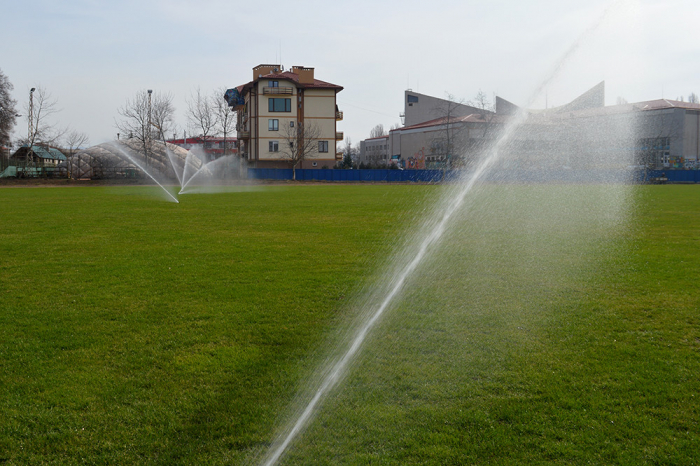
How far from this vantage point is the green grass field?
4020mm

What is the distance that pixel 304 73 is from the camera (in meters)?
76.2

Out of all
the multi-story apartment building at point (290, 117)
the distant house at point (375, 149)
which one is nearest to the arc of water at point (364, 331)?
the multi-story apartment building at point (290, 117)

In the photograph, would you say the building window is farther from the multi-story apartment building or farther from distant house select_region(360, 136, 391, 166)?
distant house select_region(360, 136, 391, 166)

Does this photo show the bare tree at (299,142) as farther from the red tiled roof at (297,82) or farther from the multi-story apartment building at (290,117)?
the red tiled roof at (297,82)

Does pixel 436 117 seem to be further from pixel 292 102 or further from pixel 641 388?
pixel 641 388

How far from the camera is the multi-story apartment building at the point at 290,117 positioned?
73875mm

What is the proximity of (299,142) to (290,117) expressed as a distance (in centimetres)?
442

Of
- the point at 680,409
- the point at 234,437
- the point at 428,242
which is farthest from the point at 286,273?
the point at 680,409

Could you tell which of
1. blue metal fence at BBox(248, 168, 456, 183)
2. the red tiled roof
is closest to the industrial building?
blue metal fence at BBox(248, 168, 456, 183)

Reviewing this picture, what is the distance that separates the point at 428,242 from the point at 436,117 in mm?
76436

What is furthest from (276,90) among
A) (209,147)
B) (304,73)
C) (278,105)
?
(209,147)

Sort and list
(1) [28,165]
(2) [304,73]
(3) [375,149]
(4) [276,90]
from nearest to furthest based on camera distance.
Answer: (1) [28,165]
(4) [276,90]
(2) [304,73]
(3) [375,149]

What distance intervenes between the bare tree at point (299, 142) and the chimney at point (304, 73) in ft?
20.3

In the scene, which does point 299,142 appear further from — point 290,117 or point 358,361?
point 358,361
